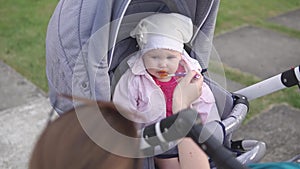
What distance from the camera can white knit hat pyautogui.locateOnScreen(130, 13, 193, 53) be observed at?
6.92ft

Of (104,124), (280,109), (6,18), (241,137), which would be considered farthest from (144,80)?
(6,18)

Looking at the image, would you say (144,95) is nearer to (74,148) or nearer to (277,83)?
(277,83)

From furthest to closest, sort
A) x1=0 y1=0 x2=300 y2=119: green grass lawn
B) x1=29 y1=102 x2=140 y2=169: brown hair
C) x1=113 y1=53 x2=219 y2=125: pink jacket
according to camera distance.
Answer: x1=0 y1=0 x2=300 y2=119: green grass lawn < x1=113 y1=53 x2=219 y2=125: pink jacket < x1=29 y1=102 x2=140 y2=169: brown hair

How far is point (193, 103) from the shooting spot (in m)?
2.09

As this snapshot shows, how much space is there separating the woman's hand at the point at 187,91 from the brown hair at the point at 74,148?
744 mm

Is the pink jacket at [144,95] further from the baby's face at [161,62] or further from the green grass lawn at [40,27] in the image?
the green grass lawn at [40,27]

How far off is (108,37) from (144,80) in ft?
1.28

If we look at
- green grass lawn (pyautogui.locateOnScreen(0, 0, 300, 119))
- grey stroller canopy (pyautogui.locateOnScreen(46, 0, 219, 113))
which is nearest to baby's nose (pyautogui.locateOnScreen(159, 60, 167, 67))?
grey stroller canopy (pyautogui.locateOnScreen(46, 0, 219, 113))

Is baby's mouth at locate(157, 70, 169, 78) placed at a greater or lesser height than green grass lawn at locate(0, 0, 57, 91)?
greater

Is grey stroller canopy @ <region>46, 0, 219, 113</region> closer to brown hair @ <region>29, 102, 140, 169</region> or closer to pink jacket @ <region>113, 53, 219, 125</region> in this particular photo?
pink jacket @ <region>113, 53, 219, 125</region>

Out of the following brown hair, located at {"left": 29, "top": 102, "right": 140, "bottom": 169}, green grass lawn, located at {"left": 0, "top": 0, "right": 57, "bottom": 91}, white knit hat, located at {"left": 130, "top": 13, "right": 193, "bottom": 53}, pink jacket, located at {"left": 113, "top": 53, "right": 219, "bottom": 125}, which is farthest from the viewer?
green grass lawn, located at {"left": 0, "top": 0, "right": 57, "bottom": 91}

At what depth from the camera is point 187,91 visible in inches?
80.4

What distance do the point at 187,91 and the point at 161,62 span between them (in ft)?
0.60

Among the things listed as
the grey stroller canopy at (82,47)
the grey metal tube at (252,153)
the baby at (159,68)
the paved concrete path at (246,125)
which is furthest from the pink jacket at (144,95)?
the paved concrete path at (246,125)
